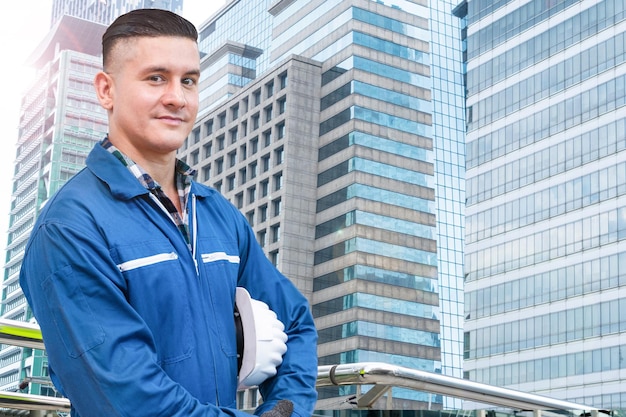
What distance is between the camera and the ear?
2.13 m

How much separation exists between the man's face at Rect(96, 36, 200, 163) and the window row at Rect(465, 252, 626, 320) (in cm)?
6017

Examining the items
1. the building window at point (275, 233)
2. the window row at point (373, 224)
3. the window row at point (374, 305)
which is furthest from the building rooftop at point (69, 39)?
the window row at point (374, 305)

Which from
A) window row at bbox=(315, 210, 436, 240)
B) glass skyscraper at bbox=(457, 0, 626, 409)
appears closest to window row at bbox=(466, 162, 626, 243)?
glass skyscraper at bbox=(457, 0, 626, 409)

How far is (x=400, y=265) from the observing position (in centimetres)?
8406

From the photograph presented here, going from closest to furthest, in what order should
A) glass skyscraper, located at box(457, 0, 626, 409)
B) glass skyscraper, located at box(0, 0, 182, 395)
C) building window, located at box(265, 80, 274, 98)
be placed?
glass skyscraper, located at box(457, 0, 626, 409) → building window, located at box(265, 80, 274, 98) → glass skyscraper, located at box(0, 0, 182, 395)

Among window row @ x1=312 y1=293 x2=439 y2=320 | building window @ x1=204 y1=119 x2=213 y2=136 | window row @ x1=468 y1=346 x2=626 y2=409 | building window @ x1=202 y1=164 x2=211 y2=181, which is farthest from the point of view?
building window @ x1=204 y1=119 x2=213 y2=136

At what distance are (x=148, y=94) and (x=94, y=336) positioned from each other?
562 millimetres

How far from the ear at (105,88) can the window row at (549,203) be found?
61688 mm

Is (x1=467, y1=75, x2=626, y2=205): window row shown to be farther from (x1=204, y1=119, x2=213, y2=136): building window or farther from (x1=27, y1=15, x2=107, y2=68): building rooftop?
(x1=27, y1=15, x2=107, y2=68): building rooftop

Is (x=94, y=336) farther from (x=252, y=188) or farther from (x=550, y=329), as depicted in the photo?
(x=252, y=188)

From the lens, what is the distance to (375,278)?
81.6 m

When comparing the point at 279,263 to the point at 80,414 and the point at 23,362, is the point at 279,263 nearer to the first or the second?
the point at 23,362

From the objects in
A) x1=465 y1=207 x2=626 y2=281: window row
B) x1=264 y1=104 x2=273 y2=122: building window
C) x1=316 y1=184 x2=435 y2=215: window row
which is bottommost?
x1=465 y1=207 x2=626 y2=281: window row

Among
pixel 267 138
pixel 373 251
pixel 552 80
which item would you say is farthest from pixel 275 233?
pixel 552 80
